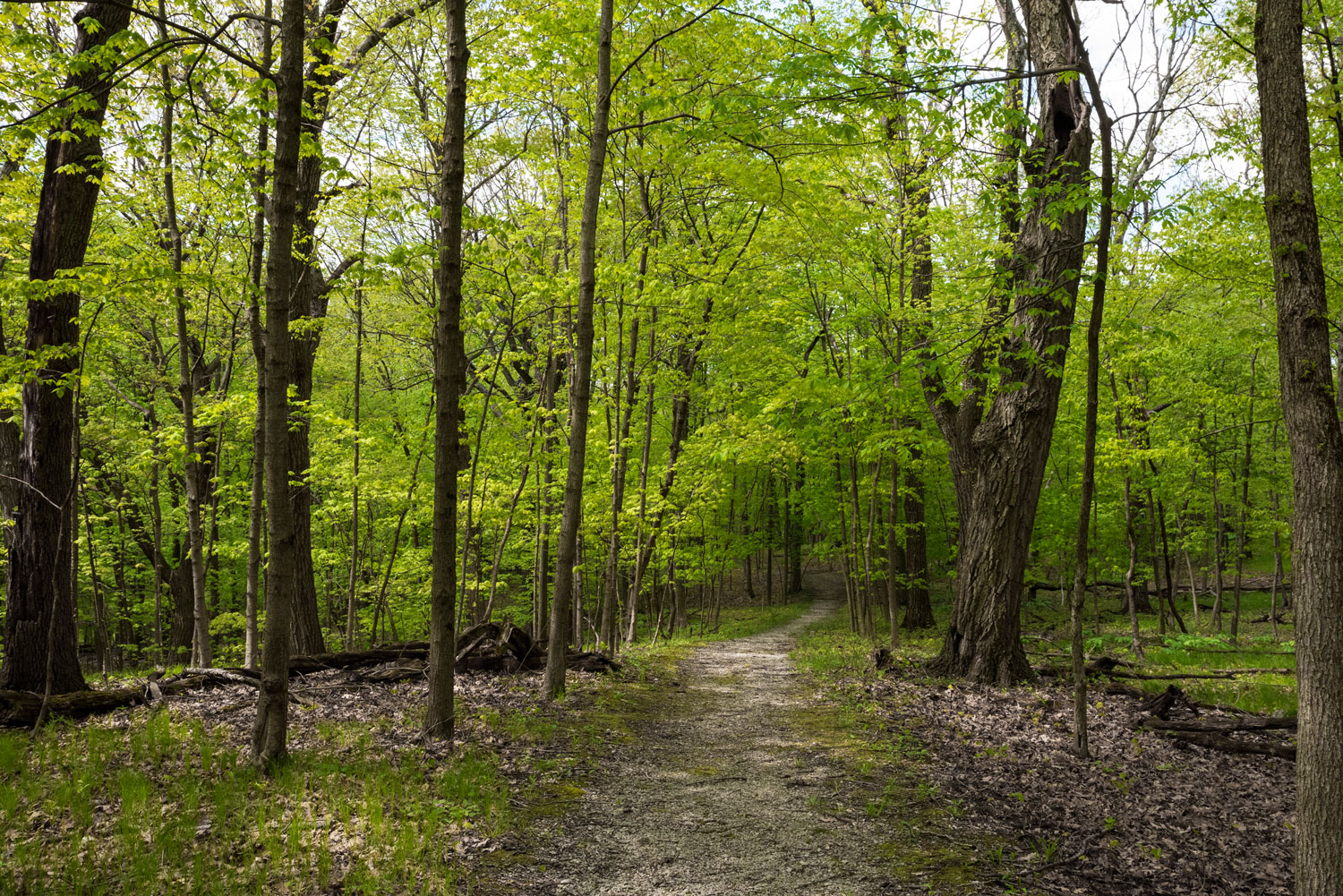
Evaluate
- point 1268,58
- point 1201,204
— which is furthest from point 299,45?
point 1201,204

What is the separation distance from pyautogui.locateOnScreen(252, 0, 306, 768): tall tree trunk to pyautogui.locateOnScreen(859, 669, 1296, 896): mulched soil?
4775 mm

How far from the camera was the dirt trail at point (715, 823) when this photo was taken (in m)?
3.85

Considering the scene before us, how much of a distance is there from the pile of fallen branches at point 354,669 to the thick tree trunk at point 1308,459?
7811 millimetres

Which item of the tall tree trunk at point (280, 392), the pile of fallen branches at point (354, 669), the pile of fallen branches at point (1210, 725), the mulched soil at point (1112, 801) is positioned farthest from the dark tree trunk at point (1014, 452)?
the tall tree trunk at point (280, 392)

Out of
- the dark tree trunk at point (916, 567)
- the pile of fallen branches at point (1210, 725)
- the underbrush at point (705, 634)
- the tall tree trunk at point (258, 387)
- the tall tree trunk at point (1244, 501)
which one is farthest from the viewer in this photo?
the dark tree trunk at point (916, 567)

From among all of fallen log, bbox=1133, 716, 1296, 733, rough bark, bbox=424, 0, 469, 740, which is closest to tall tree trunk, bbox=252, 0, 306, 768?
rough bark, bbox=424, 0, 469, 740

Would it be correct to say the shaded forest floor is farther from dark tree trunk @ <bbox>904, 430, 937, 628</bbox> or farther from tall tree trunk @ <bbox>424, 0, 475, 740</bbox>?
dark tree trunk @ <bbox>904, 430, 937, 628</bbox>

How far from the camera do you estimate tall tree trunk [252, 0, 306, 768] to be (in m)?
5.02

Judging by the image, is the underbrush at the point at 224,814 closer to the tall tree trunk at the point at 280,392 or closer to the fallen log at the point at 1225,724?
the tall tree trunk at the point at 280,392

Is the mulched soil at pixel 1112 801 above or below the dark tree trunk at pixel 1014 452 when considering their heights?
below

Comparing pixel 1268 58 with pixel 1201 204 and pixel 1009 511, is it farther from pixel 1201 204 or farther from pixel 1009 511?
pixel 1201 204

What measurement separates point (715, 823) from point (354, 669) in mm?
6134

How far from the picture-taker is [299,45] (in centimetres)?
511

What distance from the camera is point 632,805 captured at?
5.12m
